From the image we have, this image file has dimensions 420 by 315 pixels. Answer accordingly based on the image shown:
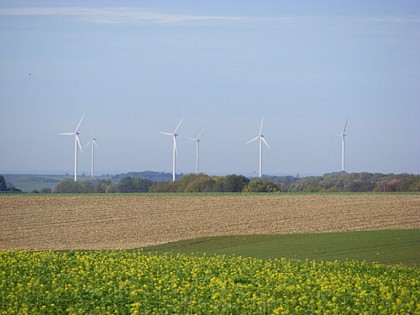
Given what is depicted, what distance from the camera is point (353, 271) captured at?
20.2 metres

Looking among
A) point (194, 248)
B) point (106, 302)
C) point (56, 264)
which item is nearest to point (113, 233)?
point (194, 248)

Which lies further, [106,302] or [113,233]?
[113,233]

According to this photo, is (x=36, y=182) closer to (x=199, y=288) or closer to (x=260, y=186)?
(x=260, y=186)

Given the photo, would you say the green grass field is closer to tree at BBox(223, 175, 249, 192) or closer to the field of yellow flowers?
the field of yellow flowers

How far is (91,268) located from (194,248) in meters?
12.6

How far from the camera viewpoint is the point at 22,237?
37.5 m

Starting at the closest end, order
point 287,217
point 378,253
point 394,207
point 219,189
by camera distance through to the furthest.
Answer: point 378,253 < point 287,217 < point 394,207 < point 219,189

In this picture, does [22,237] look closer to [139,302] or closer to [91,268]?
[91,268]

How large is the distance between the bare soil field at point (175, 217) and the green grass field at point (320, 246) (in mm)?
2570

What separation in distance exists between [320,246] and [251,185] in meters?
39.1

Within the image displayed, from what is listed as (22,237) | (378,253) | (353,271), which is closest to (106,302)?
(353,271)

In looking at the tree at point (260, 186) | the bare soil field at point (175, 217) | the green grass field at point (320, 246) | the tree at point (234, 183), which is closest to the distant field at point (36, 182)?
the tree at point (234, 183)

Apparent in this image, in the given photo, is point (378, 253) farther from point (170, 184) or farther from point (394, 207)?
point (170, 184)

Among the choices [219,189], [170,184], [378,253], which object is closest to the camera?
[378,253]
